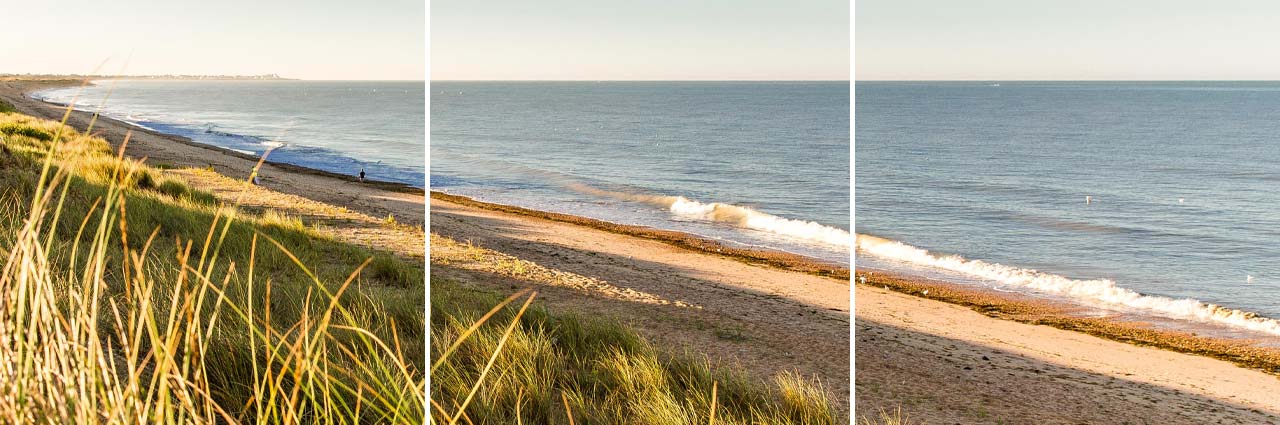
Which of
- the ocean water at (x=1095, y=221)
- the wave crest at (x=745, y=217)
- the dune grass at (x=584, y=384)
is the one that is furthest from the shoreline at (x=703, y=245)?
the dune grass at (x=584, y=384)

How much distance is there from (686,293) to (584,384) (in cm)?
747

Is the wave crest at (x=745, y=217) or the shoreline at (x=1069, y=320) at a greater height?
the wave crest at (x=745, y=217)

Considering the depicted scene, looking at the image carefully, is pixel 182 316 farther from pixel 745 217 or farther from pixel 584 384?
pixel 745 217

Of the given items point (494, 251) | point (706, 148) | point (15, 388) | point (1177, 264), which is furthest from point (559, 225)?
point (706, 148)

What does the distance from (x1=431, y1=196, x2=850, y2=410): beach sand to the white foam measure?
3616 mm

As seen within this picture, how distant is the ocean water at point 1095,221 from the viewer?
16.0 metres

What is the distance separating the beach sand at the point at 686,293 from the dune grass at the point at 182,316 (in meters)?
2.57

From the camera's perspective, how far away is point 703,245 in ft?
65.8

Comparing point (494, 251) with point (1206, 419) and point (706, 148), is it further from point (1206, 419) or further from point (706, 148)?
point (706, 148)

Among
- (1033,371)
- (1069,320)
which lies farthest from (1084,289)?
(1033,371)

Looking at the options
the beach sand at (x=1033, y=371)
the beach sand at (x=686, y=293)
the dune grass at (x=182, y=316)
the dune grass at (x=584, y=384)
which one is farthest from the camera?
the beach sand at (x=686, y=293)

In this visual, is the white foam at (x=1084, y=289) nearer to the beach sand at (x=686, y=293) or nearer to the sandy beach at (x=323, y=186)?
the beach sand at (x=686, y=293)

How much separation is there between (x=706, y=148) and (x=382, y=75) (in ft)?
145

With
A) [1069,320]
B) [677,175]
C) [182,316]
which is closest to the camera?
[182,316]
